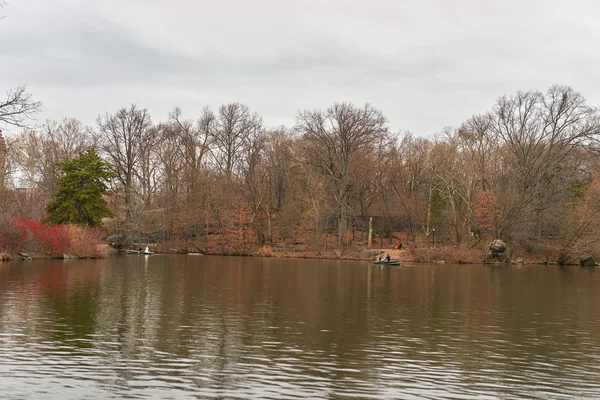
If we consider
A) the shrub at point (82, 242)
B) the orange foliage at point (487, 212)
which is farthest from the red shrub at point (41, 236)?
the orange foliage at point (487, 212)

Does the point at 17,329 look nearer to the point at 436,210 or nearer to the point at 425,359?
the point at 425,359

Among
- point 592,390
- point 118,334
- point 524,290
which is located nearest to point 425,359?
point 592,390

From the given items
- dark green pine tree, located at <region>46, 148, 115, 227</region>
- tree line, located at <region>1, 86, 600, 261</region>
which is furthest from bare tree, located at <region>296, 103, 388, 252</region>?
dark green pine tree, located at <region>46, 148, 115, 227</region>

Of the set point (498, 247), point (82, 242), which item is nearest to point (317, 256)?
point (498, 247)

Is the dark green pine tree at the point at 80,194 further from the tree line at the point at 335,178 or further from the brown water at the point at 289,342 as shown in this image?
the brown water at the point at 289,342

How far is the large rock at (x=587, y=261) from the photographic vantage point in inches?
2160

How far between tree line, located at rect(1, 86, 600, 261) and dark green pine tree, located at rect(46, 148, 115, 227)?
4689 millimetres

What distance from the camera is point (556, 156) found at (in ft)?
198

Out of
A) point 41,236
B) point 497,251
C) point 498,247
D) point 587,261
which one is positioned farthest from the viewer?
point 497,251

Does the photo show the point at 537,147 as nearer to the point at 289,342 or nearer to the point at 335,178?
the point at 335,178

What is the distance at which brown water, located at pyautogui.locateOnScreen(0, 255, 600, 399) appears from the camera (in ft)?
36.0

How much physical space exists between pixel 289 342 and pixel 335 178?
49.3 meters

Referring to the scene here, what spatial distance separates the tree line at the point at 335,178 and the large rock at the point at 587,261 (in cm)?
125

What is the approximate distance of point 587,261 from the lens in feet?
182
